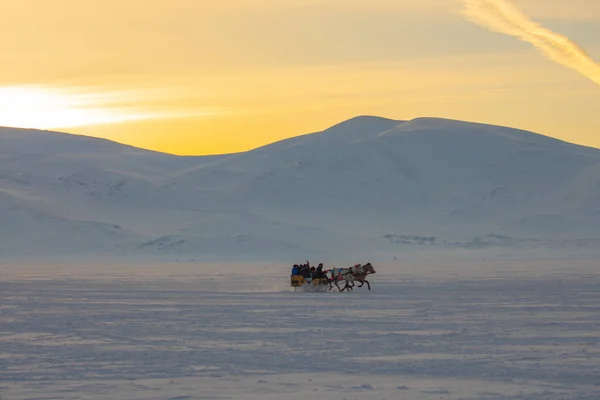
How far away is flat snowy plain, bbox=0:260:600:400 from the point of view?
1633cm

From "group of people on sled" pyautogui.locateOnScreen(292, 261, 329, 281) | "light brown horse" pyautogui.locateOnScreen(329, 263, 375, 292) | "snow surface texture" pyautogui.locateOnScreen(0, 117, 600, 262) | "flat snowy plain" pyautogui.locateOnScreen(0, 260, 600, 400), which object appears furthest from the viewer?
"snow surface texture" pyautogui.locateOnScreen(0, 117, 600, 262)

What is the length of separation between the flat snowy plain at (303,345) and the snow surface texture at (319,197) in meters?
53.5

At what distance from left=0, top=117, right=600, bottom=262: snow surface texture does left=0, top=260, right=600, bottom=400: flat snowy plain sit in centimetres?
5350

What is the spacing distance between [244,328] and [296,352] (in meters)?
4.45

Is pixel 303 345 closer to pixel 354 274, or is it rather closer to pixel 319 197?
pixel 354 274

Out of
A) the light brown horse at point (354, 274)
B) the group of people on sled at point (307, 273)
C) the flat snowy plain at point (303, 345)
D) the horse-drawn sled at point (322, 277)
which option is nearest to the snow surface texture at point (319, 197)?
the group of people on sled at point (307, 273)

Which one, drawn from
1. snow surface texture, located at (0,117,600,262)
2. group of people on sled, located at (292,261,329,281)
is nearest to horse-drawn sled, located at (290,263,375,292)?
group of people on sled, located at (292,261,329,281)

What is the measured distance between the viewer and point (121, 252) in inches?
3725

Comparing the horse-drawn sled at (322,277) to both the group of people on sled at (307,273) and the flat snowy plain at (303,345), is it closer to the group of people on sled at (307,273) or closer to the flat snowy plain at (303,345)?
the group of people on sled at (307,273)

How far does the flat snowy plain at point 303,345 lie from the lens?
16.3 m

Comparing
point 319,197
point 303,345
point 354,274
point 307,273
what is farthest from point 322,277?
point 319,197

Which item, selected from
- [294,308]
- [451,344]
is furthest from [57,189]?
[451,344]

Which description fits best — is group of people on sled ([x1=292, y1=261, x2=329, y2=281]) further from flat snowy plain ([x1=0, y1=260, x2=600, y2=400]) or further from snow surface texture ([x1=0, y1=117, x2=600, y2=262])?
snow surface texture ([x1=0, y1=117, x2=600, y2=262])

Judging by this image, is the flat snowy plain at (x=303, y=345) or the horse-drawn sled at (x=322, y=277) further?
the horse-drawn sled at (x=322, y=277)
